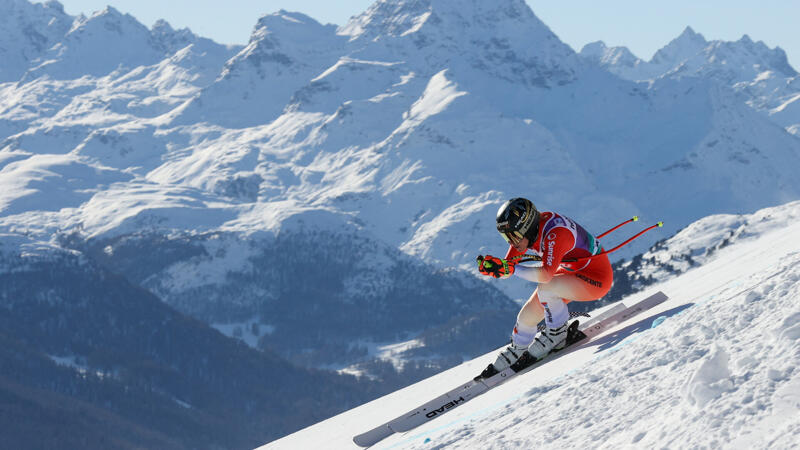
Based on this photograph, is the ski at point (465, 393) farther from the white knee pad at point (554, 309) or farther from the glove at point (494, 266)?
the glove at point (494, 266)

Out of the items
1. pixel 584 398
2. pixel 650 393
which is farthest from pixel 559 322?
pixel 650 393

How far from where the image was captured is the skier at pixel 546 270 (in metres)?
13.3

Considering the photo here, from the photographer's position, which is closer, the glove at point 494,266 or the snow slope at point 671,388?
the snow slope at point 671,388

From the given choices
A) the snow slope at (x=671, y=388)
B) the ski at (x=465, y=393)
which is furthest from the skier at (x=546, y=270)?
the snow slope at (x=671, y=388)

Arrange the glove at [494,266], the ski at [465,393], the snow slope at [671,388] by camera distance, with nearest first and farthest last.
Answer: the snow slope at [671,388], the glove at [494,266], the ski at [465,393]

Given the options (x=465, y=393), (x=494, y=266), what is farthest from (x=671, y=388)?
(x=465, y=393)

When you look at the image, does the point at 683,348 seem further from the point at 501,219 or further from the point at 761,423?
the point at 501,219

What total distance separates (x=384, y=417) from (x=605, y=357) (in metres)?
4.75

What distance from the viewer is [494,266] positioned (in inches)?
506

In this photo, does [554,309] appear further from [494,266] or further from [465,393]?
[465,393]

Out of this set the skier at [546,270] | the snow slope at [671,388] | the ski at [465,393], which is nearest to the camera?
the snow slope at [671,388]

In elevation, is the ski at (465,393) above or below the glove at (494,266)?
below

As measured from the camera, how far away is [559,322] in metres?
13.9

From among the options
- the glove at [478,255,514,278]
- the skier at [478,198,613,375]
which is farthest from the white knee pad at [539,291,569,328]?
the glove at [478,255,514,278]
